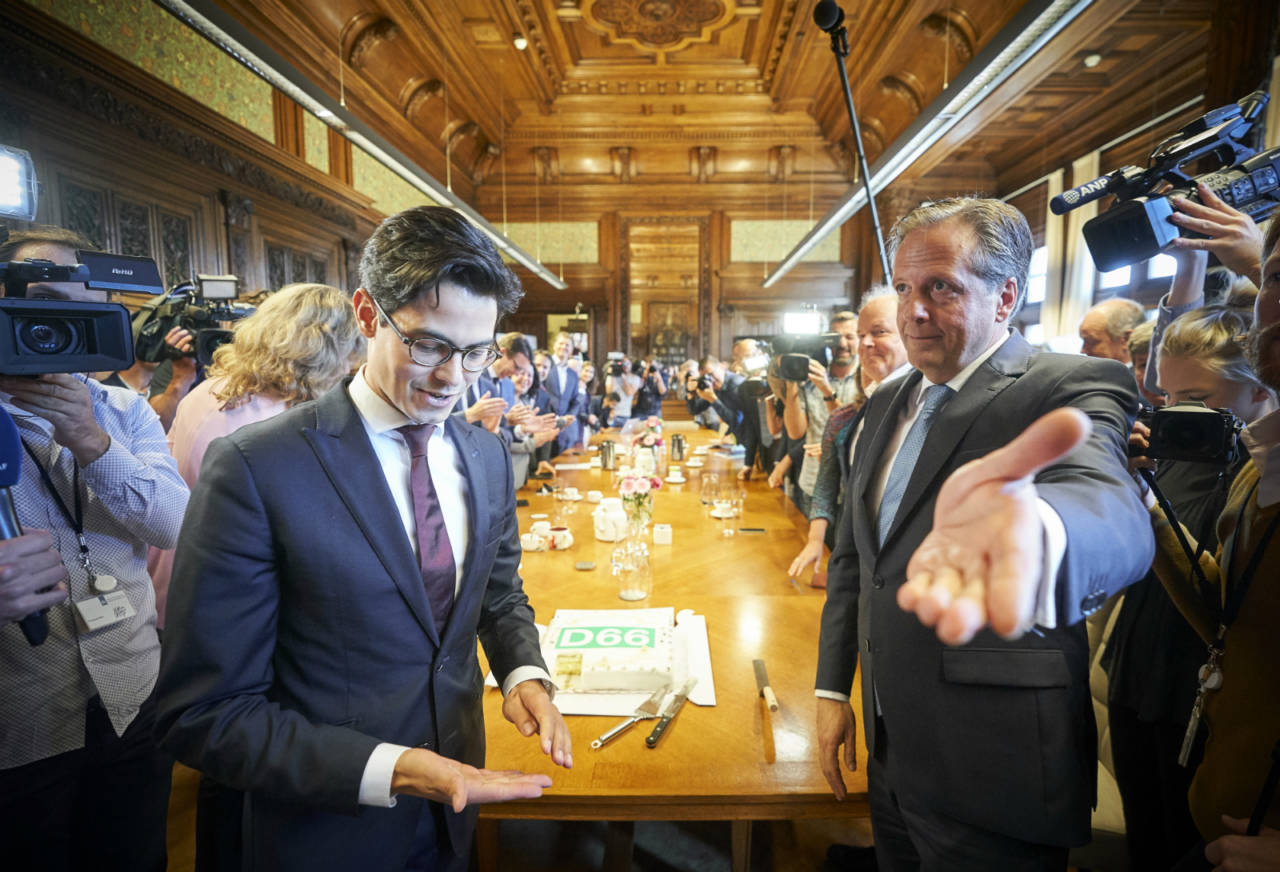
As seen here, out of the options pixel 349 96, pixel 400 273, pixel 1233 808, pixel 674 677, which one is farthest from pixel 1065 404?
pixel 349 96

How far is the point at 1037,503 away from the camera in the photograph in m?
0.62

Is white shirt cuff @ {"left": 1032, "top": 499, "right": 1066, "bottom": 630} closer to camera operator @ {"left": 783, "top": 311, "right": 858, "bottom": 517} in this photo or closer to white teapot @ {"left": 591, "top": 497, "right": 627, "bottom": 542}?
white teapot @ {"left": 591, "top": 497, "right": 627, "bottom": 542}

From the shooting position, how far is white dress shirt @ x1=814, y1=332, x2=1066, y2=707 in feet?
2.04

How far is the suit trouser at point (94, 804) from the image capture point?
124 cm

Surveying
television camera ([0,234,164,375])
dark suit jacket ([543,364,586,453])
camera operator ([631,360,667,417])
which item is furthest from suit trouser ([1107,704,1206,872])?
camera operator ([631,360,667,417])

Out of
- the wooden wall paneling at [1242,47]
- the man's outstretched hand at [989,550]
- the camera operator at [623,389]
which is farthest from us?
the camera operator at [623,389]

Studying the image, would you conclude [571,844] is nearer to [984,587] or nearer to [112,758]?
[112,758]

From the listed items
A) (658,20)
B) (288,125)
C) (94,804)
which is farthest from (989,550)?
(658,20)

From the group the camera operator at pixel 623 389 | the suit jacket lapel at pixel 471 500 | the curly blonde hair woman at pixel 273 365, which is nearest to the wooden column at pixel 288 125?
the camera operator at pixel 623 389

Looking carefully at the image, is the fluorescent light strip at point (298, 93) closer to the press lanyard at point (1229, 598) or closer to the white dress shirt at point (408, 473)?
the white dress shirt at point (408, 473)

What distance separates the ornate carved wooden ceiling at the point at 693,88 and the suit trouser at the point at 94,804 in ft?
15.0

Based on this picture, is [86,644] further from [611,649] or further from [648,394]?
[648,394]

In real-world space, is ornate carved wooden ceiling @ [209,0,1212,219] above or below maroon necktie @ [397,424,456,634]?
above

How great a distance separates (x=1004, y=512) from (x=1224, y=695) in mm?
946
